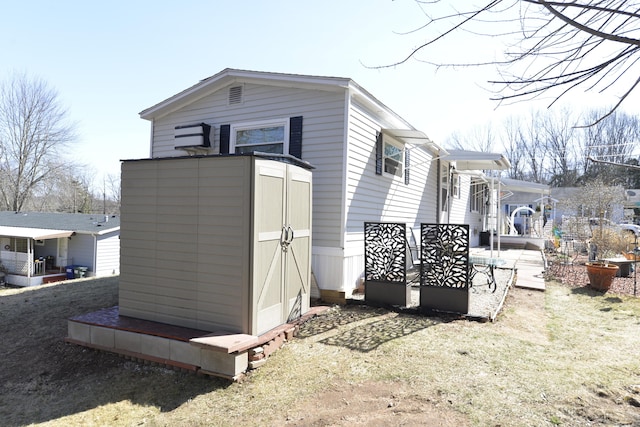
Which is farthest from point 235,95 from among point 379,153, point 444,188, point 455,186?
point 455,186

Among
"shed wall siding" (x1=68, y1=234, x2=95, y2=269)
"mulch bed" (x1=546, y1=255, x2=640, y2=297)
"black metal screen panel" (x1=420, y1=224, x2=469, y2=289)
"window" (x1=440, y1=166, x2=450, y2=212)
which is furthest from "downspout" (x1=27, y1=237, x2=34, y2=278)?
"mulch bed" (x1=546, y1=255, x2=640, y2=297)

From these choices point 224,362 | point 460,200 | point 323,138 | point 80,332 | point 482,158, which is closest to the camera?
point 224,362

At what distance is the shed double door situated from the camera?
421cm

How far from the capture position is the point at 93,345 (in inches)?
184

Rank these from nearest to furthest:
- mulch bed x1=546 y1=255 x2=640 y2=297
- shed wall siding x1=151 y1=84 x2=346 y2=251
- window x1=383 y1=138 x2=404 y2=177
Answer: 1. shed wall siding x1=151 y1=84 x2=346 y2=251
2. window x1=383 y1=138 x2=404 y2=177
3. mulch bed x1=546 y1=255 x2=640 y2=297

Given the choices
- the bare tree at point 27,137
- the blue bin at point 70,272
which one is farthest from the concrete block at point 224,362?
the bare tree at point 27,137

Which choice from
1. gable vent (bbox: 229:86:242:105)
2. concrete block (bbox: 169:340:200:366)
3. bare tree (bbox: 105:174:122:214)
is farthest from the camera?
bare tree (bbox: 105:174:122:214)

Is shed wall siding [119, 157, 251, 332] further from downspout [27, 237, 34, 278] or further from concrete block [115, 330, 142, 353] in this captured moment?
downspout [27, 237, 34, 278]

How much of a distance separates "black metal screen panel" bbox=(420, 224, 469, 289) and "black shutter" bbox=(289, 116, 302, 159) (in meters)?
2.52

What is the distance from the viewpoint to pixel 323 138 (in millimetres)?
6246

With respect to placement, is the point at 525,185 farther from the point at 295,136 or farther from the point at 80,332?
the point at 80,332

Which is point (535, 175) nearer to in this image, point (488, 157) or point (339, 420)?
point (488, 157)

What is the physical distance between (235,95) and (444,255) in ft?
16.4

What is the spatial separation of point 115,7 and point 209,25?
8.86 feet
